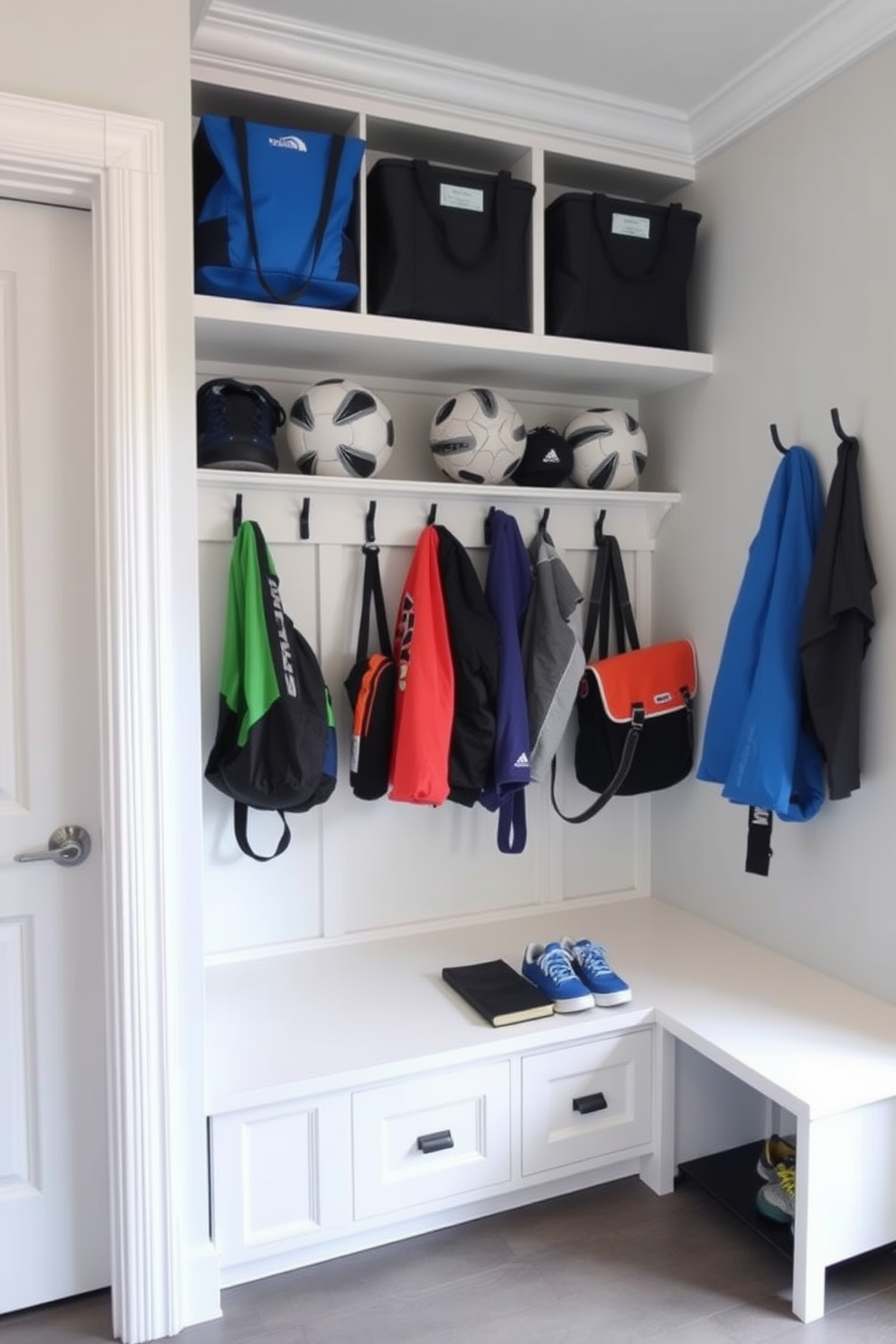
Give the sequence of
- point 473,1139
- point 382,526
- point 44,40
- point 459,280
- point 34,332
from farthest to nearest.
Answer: point 382,526, point 459,280, point 473,1139, point 34,332, point 44,40

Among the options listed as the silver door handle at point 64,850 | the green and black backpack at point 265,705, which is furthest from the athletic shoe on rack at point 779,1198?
the silver door handle at point 64,850

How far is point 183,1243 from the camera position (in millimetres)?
1843

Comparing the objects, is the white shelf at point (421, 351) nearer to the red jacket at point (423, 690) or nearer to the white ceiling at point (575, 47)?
the red jacket at point (423, 690)

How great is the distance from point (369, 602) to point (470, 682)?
34 centimetres

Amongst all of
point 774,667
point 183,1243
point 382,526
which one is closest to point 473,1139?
point 183,1243

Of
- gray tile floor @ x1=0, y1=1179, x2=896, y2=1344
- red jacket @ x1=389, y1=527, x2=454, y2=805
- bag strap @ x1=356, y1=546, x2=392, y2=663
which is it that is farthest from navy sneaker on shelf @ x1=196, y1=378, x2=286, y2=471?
gray tile floor @ x1=0, y1=1179, x2=896, y2=1344

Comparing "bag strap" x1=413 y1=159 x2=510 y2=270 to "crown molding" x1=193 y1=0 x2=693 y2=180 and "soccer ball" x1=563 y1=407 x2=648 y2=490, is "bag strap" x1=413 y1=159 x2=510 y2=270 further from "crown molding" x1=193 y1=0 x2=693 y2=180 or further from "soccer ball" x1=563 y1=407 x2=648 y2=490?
"soccer ball" x1=563 y1=407 x2=648 y2=490

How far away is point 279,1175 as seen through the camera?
1929 mm

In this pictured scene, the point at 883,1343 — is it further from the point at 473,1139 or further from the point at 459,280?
the point at 459,280

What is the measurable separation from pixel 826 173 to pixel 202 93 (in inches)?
56.1

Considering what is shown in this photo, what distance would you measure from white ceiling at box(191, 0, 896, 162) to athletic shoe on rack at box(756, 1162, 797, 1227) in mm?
2417

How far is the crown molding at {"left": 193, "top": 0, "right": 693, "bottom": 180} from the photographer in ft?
6.86

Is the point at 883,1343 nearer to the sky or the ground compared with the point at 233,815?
nearer to the ground

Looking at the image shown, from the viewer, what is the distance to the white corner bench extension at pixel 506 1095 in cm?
189
